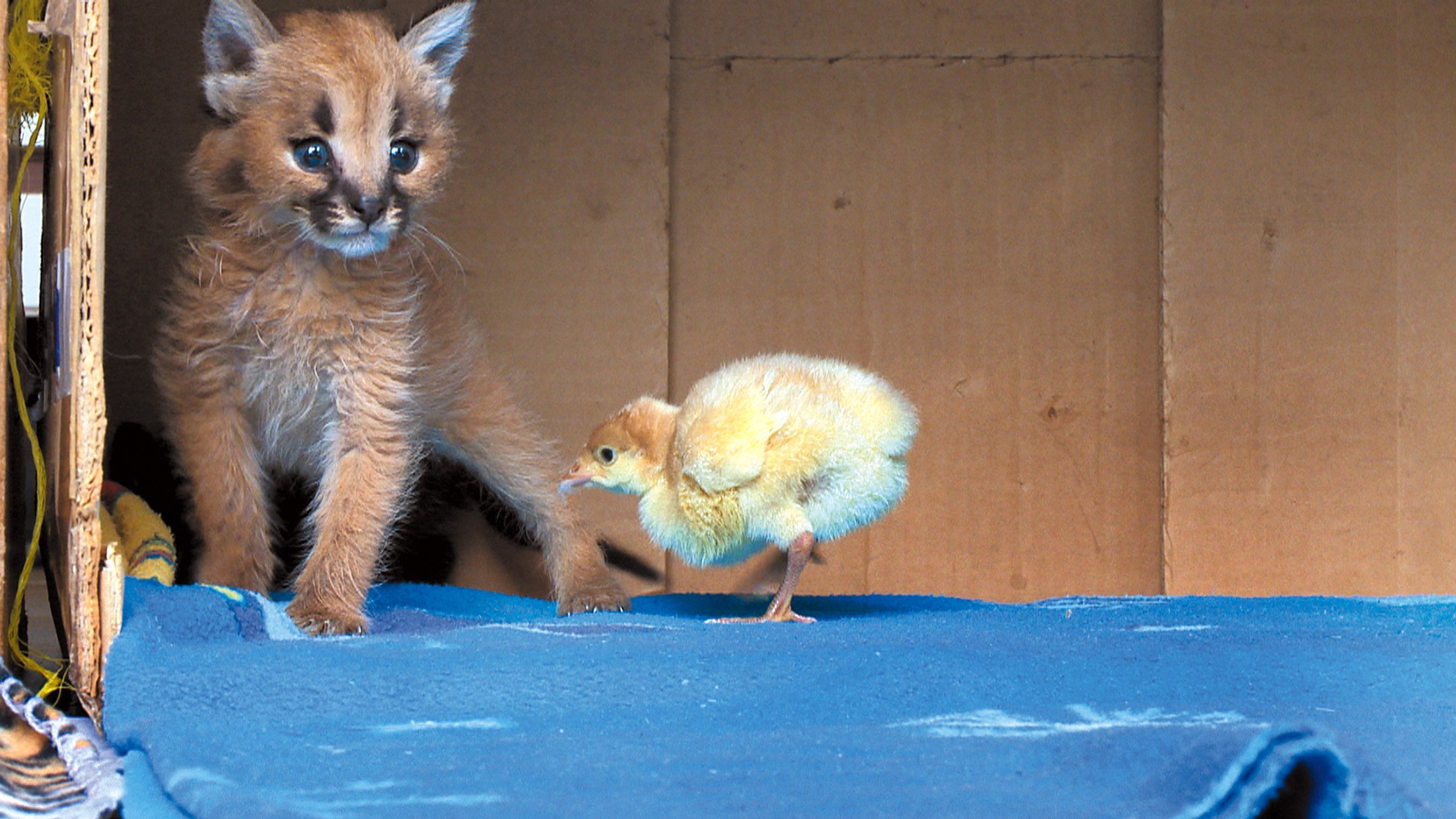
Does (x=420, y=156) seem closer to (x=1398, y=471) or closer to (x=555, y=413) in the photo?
(x=555, y=413)

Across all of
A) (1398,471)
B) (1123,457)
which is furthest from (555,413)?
(1398,471)

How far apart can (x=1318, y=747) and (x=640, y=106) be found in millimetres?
2384

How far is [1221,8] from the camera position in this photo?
329 cm

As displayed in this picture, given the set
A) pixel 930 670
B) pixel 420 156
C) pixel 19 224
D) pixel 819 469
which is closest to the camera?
pixel 930 670

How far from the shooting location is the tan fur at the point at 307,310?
2.30 m

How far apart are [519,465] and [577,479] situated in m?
0.47

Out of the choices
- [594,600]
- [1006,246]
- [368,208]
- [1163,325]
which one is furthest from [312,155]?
[1163,325]

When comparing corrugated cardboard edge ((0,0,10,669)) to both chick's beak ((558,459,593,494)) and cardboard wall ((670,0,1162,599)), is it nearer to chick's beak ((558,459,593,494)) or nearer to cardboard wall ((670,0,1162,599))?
chick's beak ((558,459,593,494))

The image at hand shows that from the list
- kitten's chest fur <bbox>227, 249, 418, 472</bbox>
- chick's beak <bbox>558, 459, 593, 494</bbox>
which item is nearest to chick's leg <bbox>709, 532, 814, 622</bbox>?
chick's beak <bbox>558, 459, 593, 494</bbox>

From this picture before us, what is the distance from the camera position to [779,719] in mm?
1538

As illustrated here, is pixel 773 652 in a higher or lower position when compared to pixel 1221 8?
lower

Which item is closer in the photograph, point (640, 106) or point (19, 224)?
point (19, 224)

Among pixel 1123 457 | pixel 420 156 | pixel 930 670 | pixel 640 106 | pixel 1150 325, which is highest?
pixel 640 106

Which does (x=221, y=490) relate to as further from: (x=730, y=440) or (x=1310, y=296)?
(x=1310, y=296)
